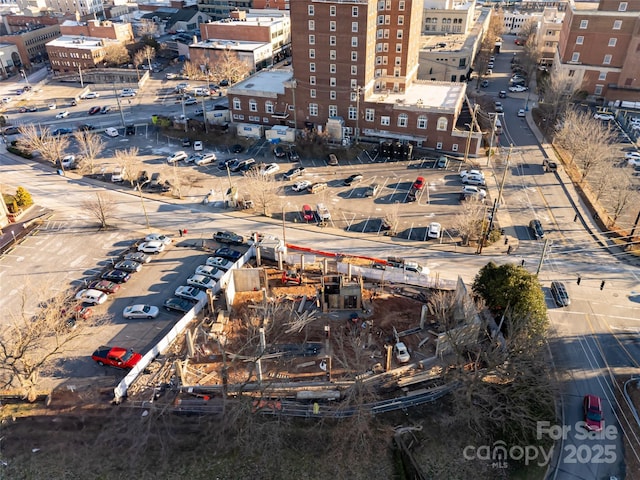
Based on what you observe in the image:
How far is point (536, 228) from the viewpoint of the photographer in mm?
52938

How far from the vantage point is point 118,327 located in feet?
133

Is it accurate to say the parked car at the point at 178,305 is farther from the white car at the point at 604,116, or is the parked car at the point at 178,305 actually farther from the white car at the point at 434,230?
the white car at the point at 604,116

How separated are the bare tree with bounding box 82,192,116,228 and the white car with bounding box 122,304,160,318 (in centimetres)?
1663

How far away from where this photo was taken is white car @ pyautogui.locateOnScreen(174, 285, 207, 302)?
141 ft

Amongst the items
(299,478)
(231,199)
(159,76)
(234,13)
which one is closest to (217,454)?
(299,478)

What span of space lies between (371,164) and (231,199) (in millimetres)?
22517

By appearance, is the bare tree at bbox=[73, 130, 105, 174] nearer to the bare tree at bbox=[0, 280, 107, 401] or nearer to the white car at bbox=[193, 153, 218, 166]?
the white car at bbox=[193, 153, 218, 166]

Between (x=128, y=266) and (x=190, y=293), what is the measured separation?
8656 mm

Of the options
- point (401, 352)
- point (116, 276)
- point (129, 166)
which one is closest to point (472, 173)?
point (401, 352)

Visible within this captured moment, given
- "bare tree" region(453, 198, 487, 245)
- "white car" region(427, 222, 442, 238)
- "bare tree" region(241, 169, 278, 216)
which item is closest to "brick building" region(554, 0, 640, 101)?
"bare tree" region(453, 198, 487, 245)

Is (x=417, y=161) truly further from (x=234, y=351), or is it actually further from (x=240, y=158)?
(x=234, y=351)

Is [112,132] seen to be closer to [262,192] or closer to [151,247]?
[151,247]

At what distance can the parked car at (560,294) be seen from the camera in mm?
42412

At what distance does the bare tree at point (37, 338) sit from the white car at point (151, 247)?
8498mm
